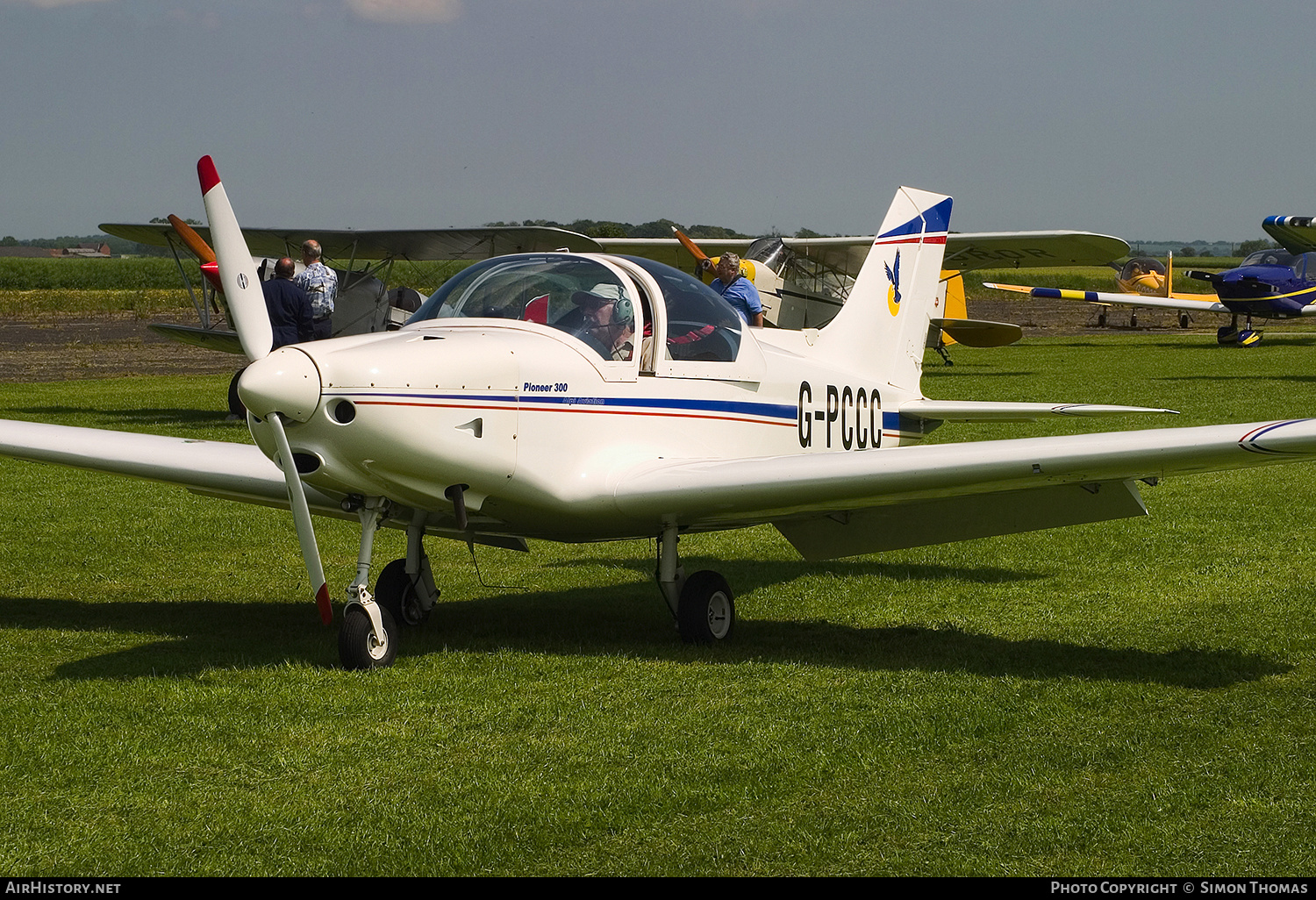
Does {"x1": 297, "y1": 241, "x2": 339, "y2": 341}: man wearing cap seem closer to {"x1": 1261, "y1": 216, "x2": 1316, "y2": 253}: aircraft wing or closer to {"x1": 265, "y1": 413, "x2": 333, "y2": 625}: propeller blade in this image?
{"x1": 265, "y1": 413, "x2": 333, "y2": 625}: propeller blade

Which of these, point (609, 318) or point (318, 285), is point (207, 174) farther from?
point (318, 285)

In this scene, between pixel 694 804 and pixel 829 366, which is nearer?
pixel 694 804

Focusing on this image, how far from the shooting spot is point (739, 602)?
7.97 m

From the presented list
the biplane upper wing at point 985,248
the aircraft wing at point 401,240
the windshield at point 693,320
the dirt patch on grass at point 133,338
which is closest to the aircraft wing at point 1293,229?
the biplane upper wing at point 985,248

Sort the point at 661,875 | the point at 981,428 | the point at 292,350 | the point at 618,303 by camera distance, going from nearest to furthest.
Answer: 1. the point at 661,875
2. the point at 292,350
3. the point at 618,303
4. the point at 981,428

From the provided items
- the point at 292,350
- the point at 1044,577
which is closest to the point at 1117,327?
the point at 1044,577

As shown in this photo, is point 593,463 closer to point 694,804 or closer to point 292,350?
point 292,350

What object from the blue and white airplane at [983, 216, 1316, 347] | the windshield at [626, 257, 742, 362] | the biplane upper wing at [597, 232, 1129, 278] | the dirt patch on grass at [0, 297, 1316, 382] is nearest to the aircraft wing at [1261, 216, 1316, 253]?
the biplane upper wing at [597, 232, 1129, 278]

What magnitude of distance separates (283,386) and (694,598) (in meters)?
2.42

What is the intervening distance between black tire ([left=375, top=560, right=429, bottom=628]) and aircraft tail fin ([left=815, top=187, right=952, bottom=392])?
10.2ft

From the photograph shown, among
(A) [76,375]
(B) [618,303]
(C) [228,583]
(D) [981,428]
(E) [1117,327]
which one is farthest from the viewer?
(E) [1117,327]

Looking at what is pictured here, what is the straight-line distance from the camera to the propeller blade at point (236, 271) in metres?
5.75

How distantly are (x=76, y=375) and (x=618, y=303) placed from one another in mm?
22607
